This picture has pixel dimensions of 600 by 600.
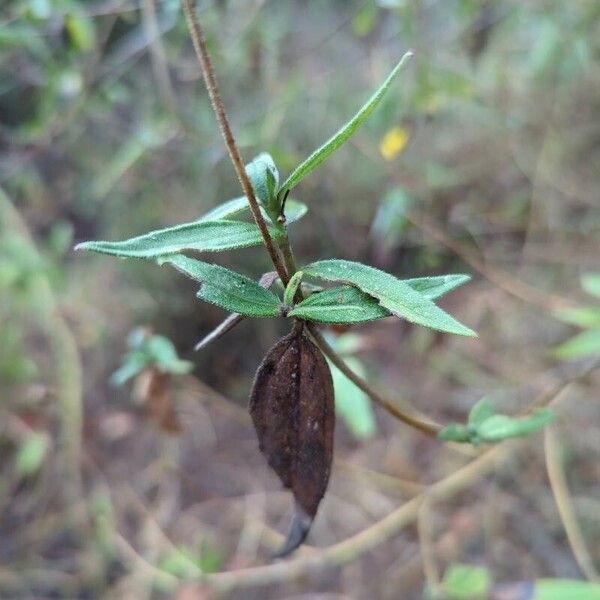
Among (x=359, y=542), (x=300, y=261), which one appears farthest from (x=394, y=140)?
(x=359, y=542)

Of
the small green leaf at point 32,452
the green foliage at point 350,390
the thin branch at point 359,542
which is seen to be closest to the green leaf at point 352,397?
the green foliage at point 350,390

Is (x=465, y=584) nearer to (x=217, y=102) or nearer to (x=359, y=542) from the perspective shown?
(x=359, y=542)

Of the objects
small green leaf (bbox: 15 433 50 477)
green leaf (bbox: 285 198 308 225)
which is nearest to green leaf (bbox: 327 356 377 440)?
green leaf (bbox: 285 198 308 225)

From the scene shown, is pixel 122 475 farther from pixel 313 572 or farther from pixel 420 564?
pixel 420 564

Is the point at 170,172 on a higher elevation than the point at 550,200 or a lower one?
higher

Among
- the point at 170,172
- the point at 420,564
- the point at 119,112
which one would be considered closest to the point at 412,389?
the point at 420,564

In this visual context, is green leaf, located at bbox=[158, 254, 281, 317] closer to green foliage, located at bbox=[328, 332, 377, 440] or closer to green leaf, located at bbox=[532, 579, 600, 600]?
green foliage, located at bbox=[328, 332, 377, 440]

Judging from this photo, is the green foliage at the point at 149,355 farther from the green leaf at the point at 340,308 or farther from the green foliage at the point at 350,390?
the green leaf at the point at 340,308
